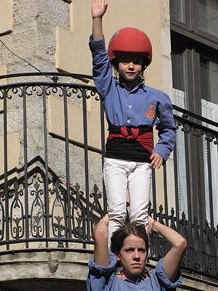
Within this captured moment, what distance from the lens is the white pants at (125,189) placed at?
30.0 feet

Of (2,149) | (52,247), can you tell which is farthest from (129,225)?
(2,149)

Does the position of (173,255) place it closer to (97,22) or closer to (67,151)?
(97,22)

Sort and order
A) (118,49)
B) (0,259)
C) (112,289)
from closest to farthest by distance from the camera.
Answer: (112,289) < (118,49) < (0,259)

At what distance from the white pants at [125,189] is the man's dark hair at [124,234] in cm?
26

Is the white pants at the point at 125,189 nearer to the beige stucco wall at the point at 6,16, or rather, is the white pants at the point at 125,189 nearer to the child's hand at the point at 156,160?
the child's hand at the point at 156,160

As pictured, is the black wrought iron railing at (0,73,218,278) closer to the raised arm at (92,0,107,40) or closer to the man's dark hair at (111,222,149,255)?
the raised arm at (92,0,107,40)

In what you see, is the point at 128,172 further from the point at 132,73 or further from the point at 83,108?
the point at 83,108

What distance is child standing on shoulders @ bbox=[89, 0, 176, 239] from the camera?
9156mm

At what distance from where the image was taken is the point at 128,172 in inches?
366

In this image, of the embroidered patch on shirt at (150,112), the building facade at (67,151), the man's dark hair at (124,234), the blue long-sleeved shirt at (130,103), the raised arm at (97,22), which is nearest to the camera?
the man's dark hair at (124,234)

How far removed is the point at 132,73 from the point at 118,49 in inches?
6.4

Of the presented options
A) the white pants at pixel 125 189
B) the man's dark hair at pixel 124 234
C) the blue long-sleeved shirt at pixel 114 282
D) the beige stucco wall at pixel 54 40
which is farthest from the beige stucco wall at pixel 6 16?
the blue long-sleeved shirt at pixel 114 282

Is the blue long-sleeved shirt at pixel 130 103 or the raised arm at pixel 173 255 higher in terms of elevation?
the blue long-sleeved shirt at pixel 130 103

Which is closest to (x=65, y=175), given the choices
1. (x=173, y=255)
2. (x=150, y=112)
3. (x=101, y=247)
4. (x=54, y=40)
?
(x=54, y=40)
